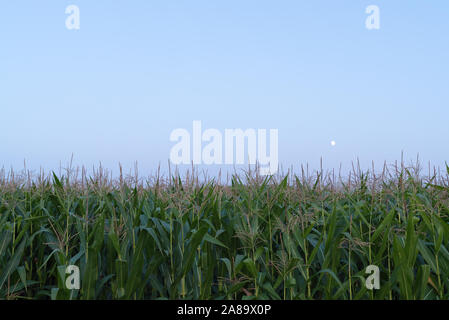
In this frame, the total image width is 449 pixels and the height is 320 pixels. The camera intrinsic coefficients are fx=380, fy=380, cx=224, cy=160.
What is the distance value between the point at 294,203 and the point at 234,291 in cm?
171

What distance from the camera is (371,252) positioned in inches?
185

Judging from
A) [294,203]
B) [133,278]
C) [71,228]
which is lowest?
[133,278]

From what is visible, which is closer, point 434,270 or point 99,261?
point 434,270

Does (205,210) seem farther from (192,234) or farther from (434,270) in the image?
(434,270)
